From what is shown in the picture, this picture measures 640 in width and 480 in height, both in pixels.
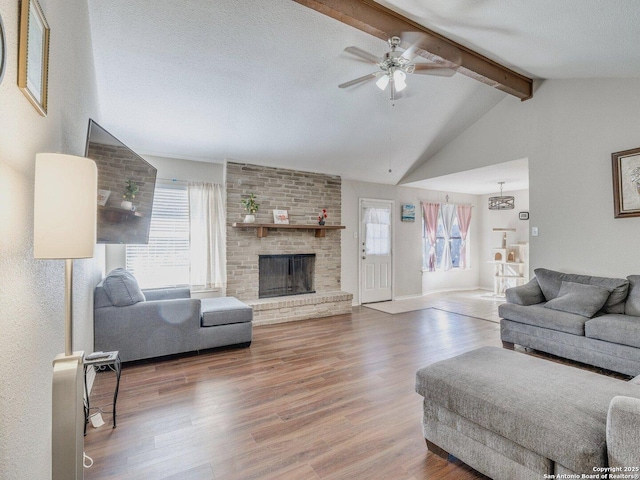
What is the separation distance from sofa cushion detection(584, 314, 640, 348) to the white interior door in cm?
355

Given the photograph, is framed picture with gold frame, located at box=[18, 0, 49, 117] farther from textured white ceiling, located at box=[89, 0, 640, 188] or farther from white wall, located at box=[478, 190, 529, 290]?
white wall, located at box=[478, 190, 529, 290]

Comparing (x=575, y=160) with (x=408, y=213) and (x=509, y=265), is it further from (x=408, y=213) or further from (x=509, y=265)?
(x=509, y=265)

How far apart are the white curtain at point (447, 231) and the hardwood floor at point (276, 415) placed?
379cm

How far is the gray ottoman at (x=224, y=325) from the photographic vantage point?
3.42m

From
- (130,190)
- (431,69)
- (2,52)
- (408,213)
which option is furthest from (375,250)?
(2,52)

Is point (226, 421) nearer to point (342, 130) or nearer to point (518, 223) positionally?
point (342, 130)

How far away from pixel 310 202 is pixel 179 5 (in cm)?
348

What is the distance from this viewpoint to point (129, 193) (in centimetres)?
227

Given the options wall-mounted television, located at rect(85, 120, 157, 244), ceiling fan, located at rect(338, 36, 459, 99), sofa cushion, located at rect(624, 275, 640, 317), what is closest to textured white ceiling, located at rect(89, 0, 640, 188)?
ceiling fan, located at rect(338, 36, 459, 99)

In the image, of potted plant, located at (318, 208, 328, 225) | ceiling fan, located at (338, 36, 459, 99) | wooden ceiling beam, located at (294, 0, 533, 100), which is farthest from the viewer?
potted plant, located at (318, 208, 328, 225)

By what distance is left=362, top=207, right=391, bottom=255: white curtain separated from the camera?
6.28m

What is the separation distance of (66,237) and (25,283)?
27 centimetres

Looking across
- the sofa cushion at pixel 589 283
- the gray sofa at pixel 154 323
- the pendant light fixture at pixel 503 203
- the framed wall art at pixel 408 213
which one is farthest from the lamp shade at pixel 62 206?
the pendant light fixture at pixel 503 203

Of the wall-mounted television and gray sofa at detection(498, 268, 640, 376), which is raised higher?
the wall-mounted television
